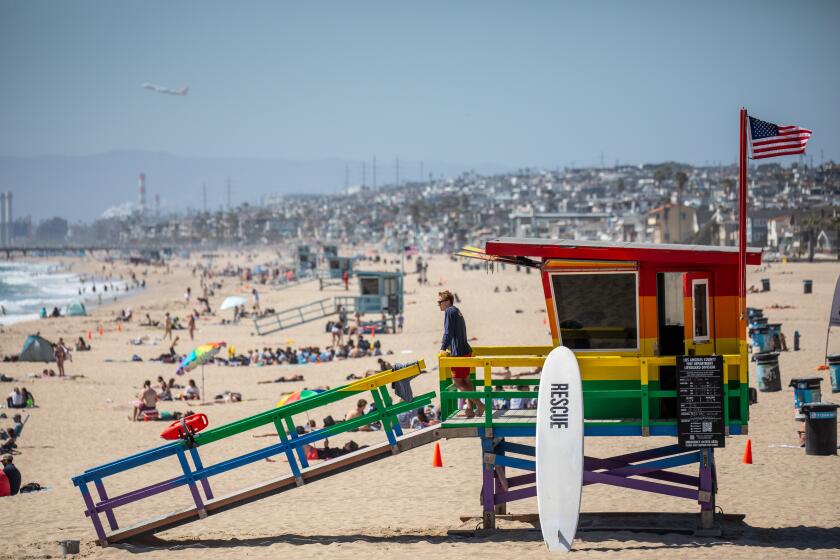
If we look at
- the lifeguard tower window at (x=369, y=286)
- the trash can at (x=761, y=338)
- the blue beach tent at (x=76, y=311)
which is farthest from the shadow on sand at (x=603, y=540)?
the blue beach tent at (x=76, y=311)

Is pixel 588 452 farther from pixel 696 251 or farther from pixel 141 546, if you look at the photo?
pixel 141 546

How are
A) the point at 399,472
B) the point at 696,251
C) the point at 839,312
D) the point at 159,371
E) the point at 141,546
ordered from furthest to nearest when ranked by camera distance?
the point at 159,371
the point at 839,312
the point at 399,472
the point at 141,546
the point at 696,251

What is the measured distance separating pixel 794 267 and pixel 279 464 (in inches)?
2588

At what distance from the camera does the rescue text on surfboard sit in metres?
10.8

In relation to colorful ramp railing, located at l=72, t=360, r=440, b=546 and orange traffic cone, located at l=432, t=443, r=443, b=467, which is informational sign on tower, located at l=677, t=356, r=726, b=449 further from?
orange traffic cone, located at l=432, t=443, r=443, b=467

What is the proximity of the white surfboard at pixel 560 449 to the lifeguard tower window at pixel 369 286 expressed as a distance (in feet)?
123

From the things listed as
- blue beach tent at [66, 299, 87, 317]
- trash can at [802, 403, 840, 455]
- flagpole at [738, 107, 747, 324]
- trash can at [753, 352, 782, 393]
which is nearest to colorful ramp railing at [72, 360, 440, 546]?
flagpole at [738, 107, 747, 324]

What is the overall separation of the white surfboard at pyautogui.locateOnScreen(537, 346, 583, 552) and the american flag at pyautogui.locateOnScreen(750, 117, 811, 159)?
3.24 metres

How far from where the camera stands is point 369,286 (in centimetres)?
4859

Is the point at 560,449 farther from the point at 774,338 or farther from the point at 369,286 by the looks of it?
the point at 369,286

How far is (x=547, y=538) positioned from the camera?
34.2ft

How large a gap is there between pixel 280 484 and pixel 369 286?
119ft

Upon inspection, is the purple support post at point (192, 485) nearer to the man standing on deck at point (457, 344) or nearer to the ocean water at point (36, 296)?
the man standing on deck at point (457, 344)

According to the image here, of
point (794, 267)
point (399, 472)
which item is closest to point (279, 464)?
point (399, 472)
